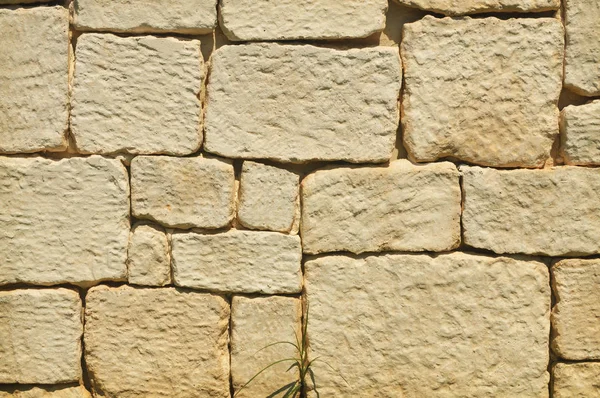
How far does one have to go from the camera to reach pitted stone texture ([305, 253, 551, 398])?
303 centimetres

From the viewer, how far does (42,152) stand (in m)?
3.06

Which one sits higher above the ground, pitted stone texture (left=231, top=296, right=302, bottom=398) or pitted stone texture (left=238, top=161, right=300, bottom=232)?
pitted stone texture (left=238, top=161, right=300, bottom=232)

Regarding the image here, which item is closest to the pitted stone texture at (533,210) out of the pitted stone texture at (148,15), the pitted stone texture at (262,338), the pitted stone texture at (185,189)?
the pitted stone texture at (262,338)

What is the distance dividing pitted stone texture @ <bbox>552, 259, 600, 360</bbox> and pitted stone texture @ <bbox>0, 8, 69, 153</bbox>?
2142 mm

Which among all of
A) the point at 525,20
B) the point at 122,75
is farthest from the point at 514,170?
the point at 122,75

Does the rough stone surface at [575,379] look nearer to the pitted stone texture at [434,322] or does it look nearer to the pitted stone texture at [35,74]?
the pitted stone texture at [434,322]

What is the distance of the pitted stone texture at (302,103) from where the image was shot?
296 centimetres

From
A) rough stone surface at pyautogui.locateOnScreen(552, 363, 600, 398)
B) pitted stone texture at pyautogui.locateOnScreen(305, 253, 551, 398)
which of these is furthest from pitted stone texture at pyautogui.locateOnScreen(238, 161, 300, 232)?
rough stone surface at pyautogui.locateOnScreen(552, 363, 600, 398)

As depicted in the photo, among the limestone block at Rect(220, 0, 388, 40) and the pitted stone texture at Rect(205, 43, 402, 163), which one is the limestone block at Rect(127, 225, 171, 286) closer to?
the pitted stone texture at Rect(205, 43, 402, 163)

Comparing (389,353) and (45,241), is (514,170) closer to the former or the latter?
(389,353)

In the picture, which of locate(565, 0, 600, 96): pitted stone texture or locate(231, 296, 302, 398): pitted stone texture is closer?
locate(565, 0, 600, 96): pitted stone texture

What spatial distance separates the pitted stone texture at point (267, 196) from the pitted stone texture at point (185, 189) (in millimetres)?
66

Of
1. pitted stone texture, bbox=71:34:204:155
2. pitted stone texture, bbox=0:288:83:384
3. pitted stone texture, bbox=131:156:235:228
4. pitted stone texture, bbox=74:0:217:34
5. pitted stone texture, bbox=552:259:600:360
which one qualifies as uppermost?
pitted stone texture, bbox=74:0:217:34

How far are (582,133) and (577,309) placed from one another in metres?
0.72
